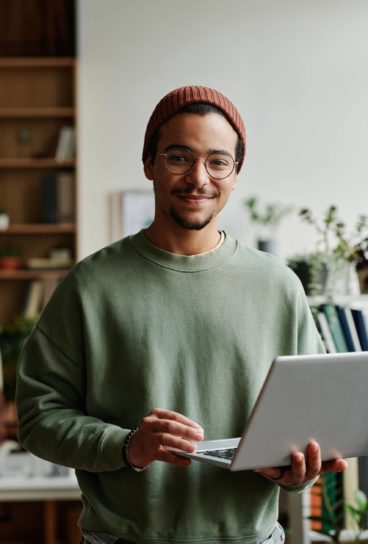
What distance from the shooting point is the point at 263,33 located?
6.07m

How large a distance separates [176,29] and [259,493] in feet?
16.5

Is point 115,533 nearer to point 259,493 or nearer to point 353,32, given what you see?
point 259,493

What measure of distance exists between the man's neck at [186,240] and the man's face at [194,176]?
0.03m

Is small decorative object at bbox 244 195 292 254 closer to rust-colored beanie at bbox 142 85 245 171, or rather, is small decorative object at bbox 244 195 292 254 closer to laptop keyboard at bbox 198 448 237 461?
rust-colored beanie at bbox 142 85 245 171

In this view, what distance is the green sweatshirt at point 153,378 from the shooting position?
4.64ft

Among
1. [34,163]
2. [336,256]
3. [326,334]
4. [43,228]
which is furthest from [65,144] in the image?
[326,334]

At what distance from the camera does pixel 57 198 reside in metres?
5.93

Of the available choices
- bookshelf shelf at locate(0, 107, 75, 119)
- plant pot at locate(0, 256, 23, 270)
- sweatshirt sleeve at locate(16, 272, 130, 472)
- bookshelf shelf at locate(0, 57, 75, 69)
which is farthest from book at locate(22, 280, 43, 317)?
sweatshirt sleeve at locate(16, 272, 130, 472)

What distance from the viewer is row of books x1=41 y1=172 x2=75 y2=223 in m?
5.91

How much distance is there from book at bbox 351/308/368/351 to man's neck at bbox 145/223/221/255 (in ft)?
3.95

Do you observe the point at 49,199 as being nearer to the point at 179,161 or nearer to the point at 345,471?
the point at 345,471

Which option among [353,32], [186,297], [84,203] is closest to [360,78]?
[353,32]

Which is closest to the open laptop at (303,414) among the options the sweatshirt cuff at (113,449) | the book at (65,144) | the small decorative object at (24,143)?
the sweatshirt cuff at (113,449)

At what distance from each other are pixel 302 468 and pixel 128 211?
4.81 metres
